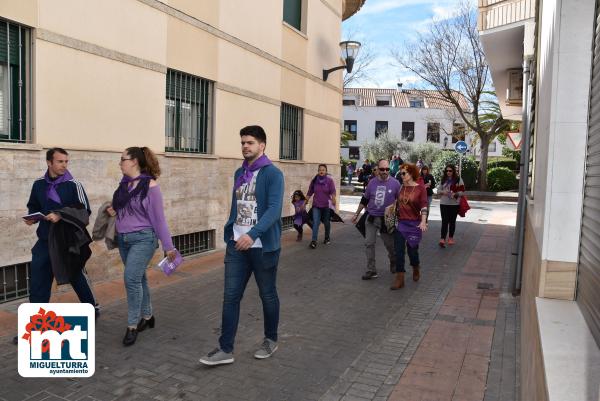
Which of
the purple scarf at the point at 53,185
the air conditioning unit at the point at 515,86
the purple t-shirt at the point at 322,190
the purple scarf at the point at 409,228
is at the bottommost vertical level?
the purple scarf at the point at 409,228

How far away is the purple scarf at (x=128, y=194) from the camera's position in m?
4.60

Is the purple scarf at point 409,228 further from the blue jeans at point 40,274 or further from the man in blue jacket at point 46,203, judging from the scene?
the blue jeans at point 40,274

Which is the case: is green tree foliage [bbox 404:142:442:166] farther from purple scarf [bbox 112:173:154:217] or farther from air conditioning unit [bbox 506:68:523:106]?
purple scarf [bbox 112:173:154:217]

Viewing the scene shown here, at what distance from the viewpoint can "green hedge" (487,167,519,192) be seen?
29641mm

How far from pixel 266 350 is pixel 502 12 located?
7.41 meters

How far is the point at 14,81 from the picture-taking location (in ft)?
19.6

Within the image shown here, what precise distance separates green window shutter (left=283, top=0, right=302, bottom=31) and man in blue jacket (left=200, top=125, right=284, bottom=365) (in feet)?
29.8

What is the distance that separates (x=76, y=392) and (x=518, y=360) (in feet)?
11.5

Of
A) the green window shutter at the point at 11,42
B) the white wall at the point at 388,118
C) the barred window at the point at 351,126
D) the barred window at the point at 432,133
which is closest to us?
the green window shutter at the point at 11,42

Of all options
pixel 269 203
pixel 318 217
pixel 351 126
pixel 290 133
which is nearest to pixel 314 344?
pixel 269 203

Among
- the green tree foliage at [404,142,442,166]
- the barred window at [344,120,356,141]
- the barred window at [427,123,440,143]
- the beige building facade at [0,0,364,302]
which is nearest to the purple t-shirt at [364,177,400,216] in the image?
the beige building facade at [0,0,364,302]

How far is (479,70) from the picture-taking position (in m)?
28.5

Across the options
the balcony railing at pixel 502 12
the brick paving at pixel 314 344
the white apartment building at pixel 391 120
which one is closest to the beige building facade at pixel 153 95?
the brick paving at pixel 314 344

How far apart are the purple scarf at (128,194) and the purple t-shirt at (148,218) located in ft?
0.11
